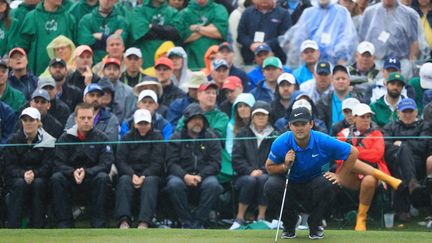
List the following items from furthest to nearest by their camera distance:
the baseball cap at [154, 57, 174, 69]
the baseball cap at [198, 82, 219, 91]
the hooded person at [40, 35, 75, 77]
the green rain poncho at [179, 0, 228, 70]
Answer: the green rain poncho at [179, 0, 228, 70] < the hooded person at [40, 35, 75, 77] < the baseball cap at [154, 57, 174, 69] < the baseball cap at [198, 82, 219, 91]

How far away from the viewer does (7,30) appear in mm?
18344

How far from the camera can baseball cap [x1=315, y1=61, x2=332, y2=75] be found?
16475mm

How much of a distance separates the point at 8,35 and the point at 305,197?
7.62 meters

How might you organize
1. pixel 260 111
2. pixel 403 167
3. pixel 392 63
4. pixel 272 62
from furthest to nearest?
pixel 272 62 < pixel 392 63 < pixel 260 111 < pixel 403 167

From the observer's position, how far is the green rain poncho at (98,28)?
60.0 ft

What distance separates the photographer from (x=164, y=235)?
1339cm

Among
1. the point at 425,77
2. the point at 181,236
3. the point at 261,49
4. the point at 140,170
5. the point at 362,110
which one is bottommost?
the point at 181,236

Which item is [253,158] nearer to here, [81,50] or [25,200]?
[25,200]

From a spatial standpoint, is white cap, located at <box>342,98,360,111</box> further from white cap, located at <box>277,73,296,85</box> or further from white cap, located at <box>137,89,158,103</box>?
white cap, located at <box>137,89,158,103</box>

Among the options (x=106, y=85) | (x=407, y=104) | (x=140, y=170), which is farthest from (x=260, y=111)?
(x=106, y=85)

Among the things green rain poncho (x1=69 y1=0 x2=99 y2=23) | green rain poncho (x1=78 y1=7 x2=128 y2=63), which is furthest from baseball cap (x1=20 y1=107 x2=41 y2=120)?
green rain poncho (x1=69 y1=0 x2=99 y2=23)

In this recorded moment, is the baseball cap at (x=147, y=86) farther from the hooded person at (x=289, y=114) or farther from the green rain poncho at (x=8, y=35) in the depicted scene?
the green rain poncho at (x=8, y=35)

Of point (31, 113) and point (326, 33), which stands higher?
point (326, 33)

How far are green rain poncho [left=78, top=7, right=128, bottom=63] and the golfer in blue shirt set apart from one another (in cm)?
664
